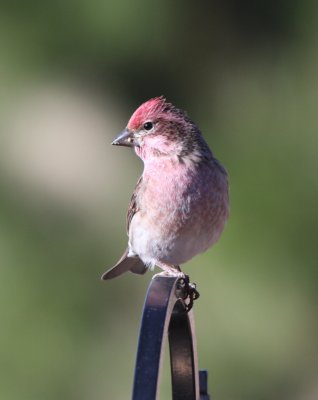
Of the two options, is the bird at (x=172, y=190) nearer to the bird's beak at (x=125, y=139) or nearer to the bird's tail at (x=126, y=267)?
the bird's beak at (x=125, y=139)

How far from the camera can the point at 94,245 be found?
620 centimetres

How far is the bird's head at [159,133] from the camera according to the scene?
450 centimetres

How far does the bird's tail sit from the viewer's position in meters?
5.00

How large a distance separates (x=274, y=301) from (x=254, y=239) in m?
0.41

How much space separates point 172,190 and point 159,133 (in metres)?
0.32

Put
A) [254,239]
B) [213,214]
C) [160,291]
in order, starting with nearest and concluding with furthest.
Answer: [160,291]
[213,214]
[254,239]

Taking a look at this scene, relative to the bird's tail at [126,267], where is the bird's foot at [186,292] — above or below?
below

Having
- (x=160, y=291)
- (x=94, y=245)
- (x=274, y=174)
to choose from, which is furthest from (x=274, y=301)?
(x=160, y=291)

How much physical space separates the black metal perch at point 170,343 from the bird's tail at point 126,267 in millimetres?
1125

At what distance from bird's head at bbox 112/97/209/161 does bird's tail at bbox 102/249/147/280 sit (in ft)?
2.29

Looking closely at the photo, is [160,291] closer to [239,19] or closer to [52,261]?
[52,261]

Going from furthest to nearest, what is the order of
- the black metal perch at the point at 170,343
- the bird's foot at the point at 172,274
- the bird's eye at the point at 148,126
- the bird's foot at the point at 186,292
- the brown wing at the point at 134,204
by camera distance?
the brown wing at the point at 134,204 < the bird's eye at the point at 148,126 < the bird's foot at the point at 186,292 < the bird's foot at the point at 172,274 < the black metal perch at the point at 170,343

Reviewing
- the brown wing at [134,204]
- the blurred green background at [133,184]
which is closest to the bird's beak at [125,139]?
the brown wing at [134,204]

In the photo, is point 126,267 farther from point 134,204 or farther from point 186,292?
point 186,292
